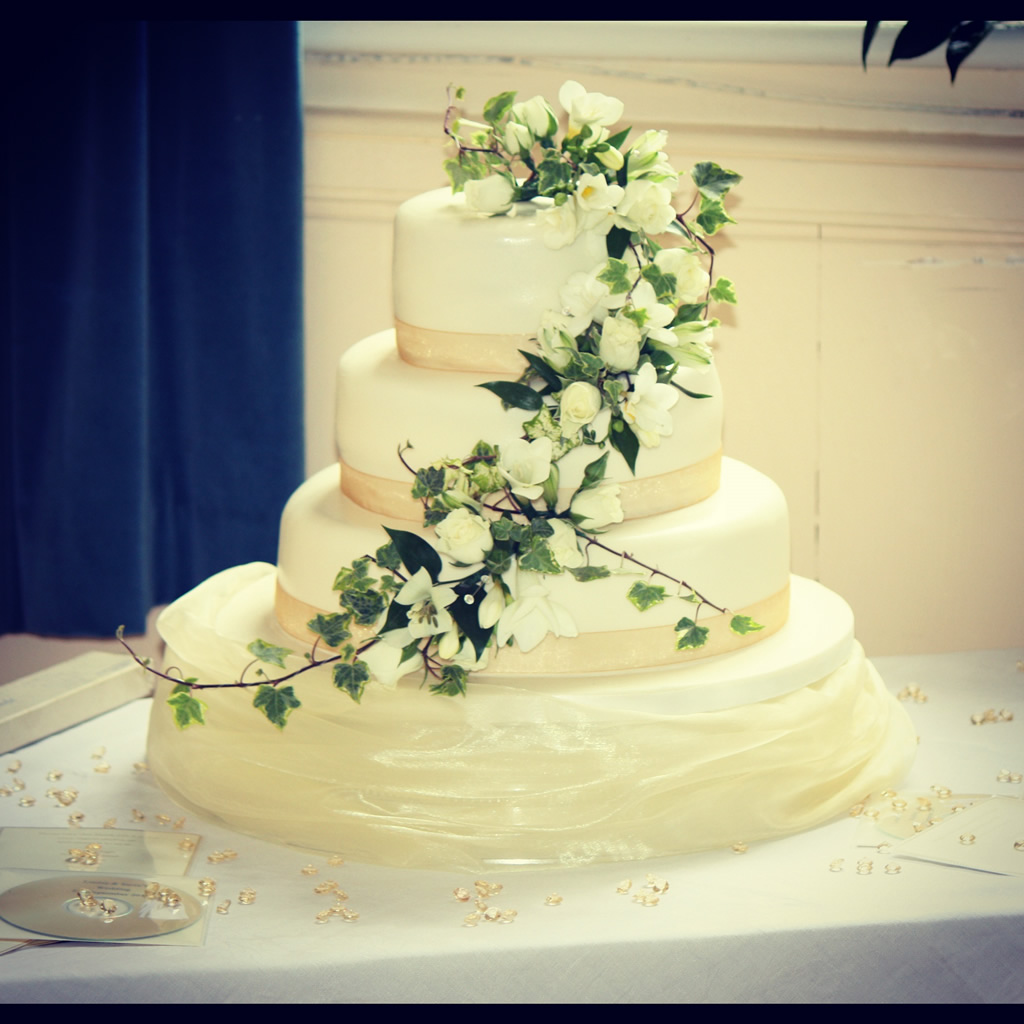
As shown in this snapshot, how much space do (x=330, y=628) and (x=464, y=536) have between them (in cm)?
20

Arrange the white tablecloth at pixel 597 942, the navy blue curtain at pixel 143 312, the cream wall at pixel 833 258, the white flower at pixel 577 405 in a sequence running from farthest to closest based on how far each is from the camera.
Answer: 1. the cream wall at pixel 833 258
2. the navy blue curtain at pixel 143 312
3. the white flower at pixel 577 405
4. the white tablecloth at pixel 597 942

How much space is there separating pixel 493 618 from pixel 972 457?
1.46 metres

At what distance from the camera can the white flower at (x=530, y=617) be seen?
1.38 meters

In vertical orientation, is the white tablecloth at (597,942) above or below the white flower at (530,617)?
below

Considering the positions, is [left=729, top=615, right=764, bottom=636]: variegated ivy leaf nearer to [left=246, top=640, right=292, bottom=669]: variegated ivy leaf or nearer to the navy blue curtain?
[left=246, top=640, right=292, bottom=669]: variegated ivy leaf

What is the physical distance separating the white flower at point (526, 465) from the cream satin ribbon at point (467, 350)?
129 millimetres

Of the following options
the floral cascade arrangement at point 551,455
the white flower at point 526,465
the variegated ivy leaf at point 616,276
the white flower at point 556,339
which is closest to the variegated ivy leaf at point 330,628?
the floral cascade arrangement at point 551,455

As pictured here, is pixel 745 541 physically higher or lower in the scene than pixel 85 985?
higher

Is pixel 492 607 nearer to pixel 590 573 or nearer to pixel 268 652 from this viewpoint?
pixel 590 573

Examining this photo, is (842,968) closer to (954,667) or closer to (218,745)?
(218,745)

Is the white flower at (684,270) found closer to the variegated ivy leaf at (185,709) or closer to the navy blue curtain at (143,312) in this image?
the variegated ivy leaf at (185,709)

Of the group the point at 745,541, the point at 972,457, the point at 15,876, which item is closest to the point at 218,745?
the point at 15,876

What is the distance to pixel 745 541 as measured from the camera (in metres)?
1.52
